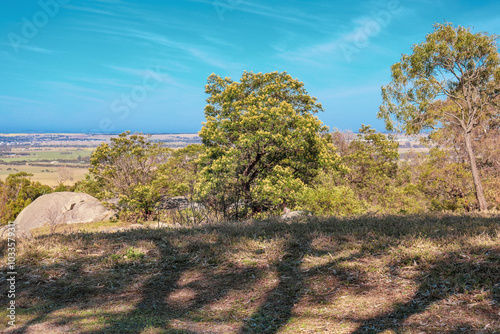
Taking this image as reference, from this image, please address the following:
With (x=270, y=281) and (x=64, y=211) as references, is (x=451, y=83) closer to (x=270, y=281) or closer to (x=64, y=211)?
(x=270, y=281)

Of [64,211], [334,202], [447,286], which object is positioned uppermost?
[447,286]

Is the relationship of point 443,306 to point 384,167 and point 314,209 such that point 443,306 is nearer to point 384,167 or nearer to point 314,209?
point 314,209

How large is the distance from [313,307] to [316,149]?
17125 millimetres

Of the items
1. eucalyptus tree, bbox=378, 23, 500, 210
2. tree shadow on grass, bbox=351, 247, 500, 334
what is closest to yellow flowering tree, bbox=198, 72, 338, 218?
eucalyptus tree, bbox=378, 23, 500, 210

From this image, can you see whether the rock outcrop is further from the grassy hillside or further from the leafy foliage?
the grassy hillside

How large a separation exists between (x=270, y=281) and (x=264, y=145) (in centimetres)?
→ 1553

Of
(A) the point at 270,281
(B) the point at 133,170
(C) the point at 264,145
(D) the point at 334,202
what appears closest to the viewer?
(A) the point at 270,281

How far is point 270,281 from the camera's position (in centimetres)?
443

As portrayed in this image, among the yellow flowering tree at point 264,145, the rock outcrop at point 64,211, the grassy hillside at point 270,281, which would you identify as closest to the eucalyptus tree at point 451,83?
the yellow flowering tree at point 264,145

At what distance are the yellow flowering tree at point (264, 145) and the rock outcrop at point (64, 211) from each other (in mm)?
12282

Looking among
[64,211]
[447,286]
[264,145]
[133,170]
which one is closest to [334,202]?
[447,286]

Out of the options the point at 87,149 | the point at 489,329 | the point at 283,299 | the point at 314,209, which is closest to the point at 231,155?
the point at 314,209

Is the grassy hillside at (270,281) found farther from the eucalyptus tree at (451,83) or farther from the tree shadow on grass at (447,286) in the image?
the eucalyptus tree at (451,83)

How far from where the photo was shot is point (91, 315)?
3695 mm
